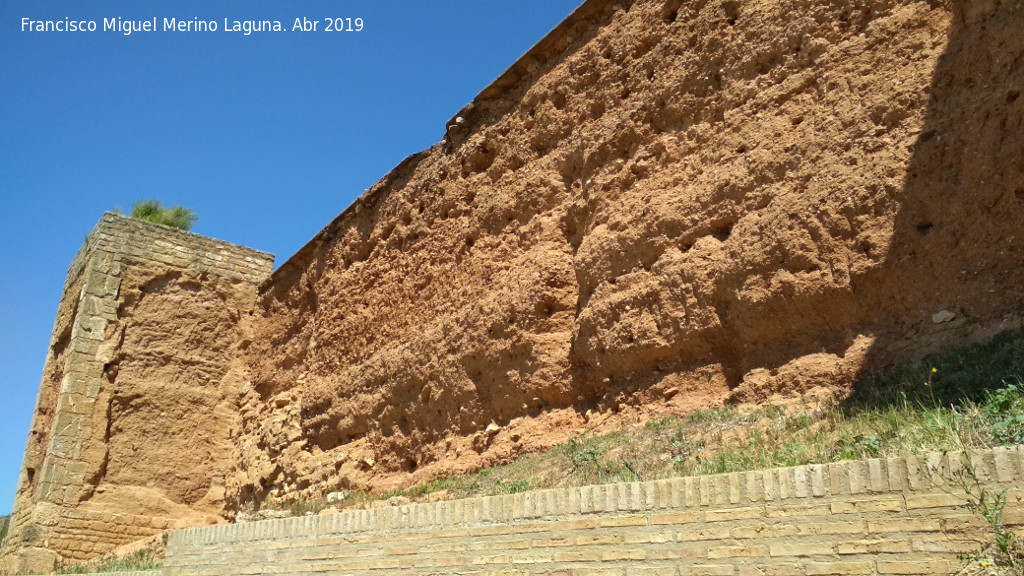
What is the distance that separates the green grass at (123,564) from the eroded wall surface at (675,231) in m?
1.68

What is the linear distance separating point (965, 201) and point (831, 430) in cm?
174

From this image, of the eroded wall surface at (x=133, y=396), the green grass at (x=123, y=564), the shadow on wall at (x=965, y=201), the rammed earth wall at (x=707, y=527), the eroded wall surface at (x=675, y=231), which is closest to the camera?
the rammed earth wall at (x=707, y=527)

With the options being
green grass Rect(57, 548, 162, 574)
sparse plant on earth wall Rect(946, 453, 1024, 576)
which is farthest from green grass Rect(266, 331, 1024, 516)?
green grass Rect(57, 548, 162, 574)

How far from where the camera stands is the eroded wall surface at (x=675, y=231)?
552cm

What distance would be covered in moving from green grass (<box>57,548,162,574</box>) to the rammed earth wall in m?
3.73

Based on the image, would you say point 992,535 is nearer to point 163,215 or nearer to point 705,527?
point 705,527

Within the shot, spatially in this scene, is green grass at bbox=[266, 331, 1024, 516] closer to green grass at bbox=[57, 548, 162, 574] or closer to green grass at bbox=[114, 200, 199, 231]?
green grass at bbox=[57, 548, 162, 574]

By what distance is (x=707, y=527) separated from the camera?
3.89 metres

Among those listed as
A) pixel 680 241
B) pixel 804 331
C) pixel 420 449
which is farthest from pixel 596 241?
pixel 420 449

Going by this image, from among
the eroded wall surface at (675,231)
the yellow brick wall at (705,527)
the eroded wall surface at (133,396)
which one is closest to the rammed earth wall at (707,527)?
the yellow brick wall at (705,527)

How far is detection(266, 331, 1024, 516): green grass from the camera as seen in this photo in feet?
12.9

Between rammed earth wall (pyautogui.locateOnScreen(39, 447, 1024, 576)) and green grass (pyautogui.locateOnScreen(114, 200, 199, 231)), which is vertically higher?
green grass (pyautogui.locateOnScreen(114, 200, 199, 231))

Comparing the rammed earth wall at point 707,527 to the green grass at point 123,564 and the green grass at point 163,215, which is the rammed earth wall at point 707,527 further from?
the green grass at point 163,215

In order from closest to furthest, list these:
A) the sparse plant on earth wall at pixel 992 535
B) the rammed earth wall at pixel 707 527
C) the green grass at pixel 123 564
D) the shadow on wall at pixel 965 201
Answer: the sparse plant on earth wall at pixel 992 535
the rammed earth wall at pixel 707 527
the shadow on wall at pixel 965 201
the green grass at pixel 123 564
